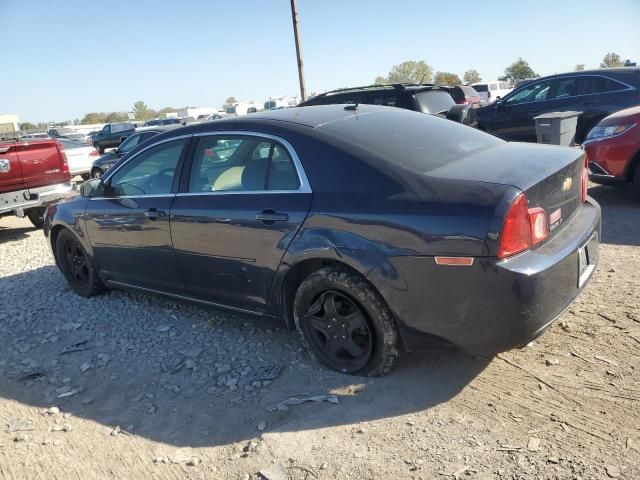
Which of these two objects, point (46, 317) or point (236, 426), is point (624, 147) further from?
point (46, 317)

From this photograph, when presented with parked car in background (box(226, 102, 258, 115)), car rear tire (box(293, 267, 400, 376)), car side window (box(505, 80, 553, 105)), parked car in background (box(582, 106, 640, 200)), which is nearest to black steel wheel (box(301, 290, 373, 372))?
car rear tire (box(293, 267, 400, 376))

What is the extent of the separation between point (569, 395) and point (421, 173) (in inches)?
57.0

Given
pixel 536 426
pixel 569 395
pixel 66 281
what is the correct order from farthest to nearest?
1. pixel 66 281
2. pixel 569 395
3. pixel 536 426

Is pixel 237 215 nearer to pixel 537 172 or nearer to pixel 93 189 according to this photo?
pixel 537 172

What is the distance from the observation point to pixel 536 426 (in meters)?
2.67

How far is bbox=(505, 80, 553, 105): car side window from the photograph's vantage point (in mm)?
10539

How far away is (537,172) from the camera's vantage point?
2887 millimetres

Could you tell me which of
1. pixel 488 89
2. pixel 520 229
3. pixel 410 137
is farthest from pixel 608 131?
pixel 488 89

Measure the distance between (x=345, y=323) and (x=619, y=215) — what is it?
447cm

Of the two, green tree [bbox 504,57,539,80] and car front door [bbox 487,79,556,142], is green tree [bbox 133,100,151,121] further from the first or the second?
car front door [bbox 487,79,556,142]

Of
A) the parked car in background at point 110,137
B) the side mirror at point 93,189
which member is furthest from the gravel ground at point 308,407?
the parked car in background at point 110,137

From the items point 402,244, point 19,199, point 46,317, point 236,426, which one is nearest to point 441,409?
point 402,244

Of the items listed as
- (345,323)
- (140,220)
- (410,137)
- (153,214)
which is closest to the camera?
(345,323)

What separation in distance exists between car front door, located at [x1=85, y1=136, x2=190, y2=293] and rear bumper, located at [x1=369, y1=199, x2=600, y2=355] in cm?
191
